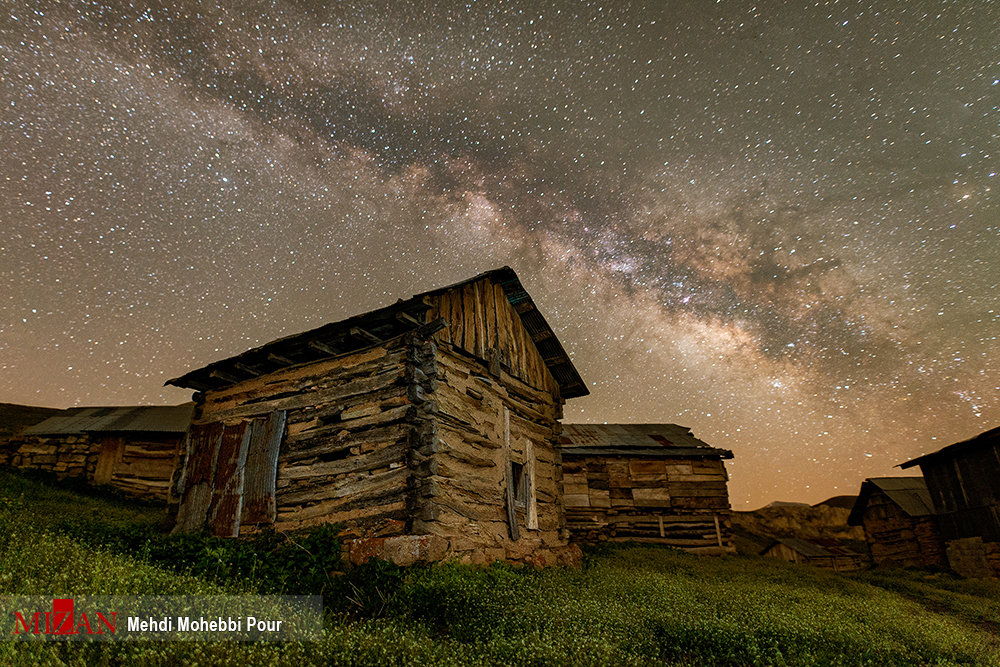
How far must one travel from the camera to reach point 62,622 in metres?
4.96

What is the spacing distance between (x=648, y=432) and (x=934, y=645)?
1888 cm

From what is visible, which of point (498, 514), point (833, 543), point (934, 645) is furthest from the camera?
point (833, 543)

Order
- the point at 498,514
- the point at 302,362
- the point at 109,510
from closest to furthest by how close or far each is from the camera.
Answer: the point at 498,514 < the point at 302,362 < the point at 109,510

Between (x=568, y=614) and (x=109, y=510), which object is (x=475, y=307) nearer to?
(x=568, y=614)

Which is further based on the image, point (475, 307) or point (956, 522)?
point (956, 522)

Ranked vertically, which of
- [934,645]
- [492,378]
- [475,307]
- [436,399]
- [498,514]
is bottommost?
[934,645]

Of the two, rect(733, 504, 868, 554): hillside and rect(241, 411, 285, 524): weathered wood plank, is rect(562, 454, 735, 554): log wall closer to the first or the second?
rect(241, 411, 285, 524): weathered wood plank

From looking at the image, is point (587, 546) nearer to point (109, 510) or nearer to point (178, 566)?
point (178, 566)

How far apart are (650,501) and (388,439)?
1525cm

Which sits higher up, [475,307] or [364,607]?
[475,307]

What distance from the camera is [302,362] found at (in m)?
11.6

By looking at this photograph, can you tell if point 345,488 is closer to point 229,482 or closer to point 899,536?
point 229,482

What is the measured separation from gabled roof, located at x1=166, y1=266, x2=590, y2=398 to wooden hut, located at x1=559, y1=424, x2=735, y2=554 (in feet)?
31.5

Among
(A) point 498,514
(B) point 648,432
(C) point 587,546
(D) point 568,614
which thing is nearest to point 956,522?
(B) point 648,432
